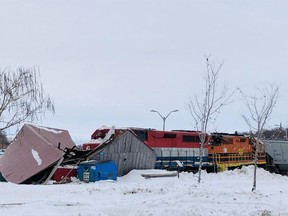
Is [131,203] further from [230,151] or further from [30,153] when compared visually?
[230,151]

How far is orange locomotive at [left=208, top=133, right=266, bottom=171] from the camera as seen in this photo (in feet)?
102

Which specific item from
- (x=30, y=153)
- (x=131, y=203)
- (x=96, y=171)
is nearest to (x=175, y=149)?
(x=96, y=171)

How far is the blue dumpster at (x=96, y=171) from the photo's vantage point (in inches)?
739

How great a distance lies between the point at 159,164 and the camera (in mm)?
27625

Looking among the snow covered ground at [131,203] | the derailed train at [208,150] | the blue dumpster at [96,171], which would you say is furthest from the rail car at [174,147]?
the snow covered ground at [131,203]

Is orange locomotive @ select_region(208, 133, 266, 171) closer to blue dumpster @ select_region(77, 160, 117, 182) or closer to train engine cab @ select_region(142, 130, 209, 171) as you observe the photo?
train engine cab @ select_region(142, 130, 209, 171)

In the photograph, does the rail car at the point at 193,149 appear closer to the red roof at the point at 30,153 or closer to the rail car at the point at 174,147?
the rail car at the point at 174,147

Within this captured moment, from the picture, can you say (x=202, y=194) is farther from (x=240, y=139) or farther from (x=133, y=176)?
(x=240, y=139)

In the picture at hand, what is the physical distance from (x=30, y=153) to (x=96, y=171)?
3.69m

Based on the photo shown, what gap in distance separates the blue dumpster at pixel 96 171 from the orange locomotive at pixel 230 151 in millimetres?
13285

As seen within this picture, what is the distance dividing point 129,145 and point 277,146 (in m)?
17.8

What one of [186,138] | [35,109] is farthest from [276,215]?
[186,138]

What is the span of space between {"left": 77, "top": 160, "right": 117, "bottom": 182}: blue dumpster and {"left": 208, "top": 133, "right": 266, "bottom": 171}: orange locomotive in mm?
13285

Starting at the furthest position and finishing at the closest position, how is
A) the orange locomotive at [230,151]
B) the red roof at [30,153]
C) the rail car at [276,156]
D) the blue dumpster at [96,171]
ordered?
the rail car at [276,156], the orange locomotive at [230,151], the blue dumpster at [96,171], the red roof at [30,153]
